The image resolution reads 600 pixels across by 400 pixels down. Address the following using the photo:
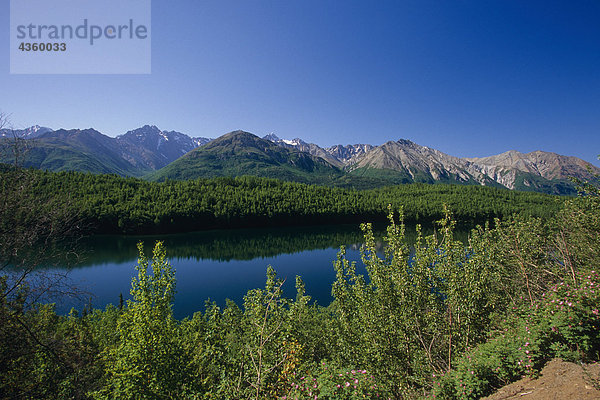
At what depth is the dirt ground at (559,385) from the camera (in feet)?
16.3

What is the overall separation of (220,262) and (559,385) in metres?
59.0

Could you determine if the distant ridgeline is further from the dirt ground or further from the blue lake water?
the dirt ground

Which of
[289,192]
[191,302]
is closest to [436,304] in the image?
[191,302]

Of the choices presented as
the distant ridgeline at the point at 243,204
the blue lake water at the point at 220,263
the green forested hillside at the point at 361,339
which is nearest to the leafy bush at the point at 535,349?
the green forested hillside at the point at 361,339

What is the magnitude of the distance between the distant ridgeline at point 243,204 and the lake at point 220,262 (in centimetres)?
660

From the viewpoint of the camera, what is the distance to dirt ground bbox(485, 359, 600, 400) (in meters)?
4.96

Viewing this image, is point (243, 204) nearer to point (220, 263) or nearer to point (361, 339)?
point (220, 263)

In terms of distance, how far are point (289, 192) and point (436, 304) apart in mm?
121470

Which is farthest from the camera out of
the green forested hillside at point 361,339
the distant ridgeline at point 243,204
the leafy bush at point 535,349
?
the distant ridgeline at point 243,204

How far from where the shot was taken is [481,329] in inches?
339

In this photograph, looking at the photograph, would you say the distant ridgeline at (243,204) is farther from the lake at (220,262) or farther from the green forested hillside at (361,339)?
the green forested hillside at (361,339)

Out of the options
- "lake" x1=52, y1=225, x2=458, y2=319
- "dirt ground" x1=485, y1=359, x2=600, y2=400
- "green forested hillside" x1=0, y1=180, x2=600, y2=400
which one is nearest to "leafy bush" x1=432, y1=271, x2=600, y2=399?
"green forested hillside" x1=0, y1=180, x2=600, y2=400

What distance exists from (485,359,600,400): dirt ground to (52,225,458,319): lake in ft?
92.6

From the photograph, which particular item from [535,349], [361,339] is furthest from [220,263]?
[535,349]
